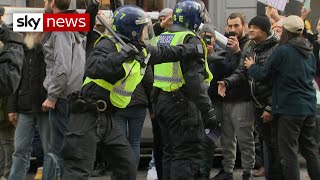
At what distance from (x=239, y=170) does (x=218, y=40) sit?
5.48 feet

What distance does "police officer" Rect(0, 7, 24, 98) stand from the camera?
557 cm

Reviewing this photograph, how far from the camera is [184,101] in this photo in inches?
275

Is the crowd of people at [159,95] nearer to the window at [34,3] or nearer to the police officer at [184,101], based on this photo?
the police officer at [184,101]

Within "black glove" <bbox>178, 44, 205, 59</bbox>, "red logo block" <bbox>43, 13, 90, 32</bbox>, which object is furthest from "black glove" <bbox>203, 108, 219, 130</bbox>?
"red logo block" <bbox>43, 13, 90, 32</bbox>

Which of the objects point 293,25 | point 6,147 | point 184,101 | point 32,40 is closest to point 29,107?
point 32,40

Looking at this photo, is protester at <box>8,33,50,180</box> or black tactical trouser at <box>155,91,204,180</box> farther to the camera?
protester at <box>8,33,50,180</box>

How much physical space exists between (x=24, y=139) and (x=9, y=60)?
210cm

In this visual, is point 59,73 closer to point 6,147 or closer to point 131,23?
point 131,23

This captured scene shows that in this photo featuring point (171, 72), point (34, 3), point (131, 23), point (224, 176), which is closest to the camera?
point (131, 23)

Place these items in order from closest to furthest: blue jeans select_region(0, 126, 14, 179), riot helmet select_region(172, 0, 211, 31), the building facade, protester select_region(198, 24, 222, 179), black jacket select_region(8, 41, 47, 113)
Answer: riot helmet select_region(172, 0, 211, 31)
black jacket select_region(8, 41, 47, 113)
blue jeans select_region(0, 126, 14, 179)
protester select_region(198, 24, 222, 179)
the building facade

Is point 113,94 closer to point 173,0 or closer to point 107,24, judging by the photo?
point 107,24

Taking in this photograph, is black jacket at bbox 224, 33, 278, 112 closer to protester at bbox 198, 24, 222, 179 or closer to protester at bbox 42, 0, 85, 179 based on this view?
protester at bbox 198, 24, 222, 179

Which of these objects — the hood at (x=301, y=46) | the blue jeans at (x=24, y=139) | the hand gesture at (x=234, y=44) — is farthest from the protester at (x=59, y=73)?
the hood at (x=301, y=46)

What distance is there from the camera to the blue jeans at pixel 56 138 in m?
7.31
